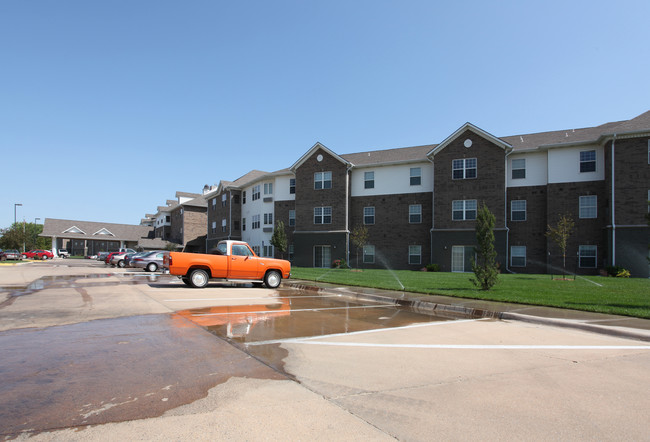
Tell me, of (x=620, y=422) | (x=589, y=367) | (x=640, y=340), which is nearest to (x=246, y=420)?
(x=620, y=422)

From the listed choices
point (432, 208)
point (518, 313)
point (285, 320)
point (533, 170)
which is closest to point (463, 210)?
point (432, 208)

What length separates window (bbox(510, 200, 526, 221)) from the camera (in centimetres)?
2919

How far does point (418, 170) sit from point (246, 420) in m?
31.1

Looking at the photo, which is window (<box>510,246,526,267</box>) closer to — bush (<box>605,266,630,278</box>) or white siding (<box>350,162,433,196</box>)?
bush (<box>605,266,630,278</box>)

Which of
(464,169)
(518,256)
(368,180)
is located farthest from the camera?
(368,180)

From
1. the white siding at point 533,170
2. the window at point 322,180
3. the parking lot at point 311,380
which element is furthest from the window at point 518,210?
the parking lot at point 311,380

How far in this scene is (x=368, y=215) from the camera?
34.8m

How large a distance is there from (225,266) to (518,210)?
73.1ft

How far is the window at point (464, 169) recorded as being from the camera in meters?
29.9

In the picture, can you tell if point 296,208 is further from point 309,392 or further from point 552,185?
point 309,392

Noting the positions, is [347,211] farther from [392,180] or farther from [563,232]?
[563,232]

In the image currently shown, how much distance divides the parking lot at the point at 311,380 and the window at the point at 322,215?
85.5 feet

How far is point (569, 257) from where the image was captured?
27438 mm

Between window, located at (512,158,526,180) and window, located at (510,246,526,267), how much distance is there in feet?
17.0
